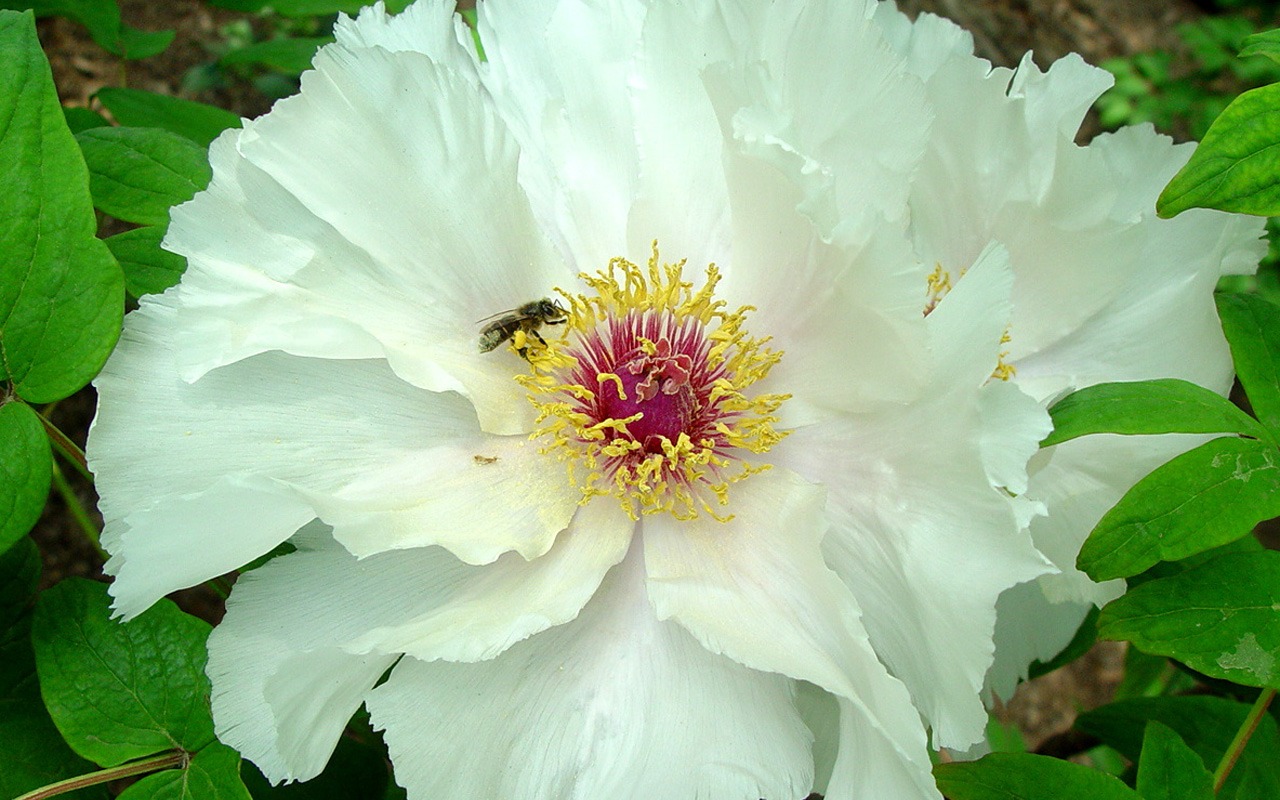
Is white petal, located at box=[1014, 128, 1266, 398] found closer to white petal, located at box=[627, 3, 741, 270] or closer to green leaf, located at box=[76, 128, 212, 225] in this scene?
white petal, located at box=[627, 3, 741, 270]

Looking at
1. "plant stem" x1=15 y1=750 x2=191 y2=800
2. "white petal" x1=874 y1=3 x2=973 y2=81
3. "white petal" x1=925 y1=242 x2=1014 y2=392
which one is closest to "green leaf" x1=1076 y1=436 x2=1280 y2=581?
"white petal" x1=925 y1=242 x2=1014 y2=392

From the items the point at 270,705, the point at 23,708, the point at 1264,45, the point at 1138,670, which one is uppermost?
the point at 1264,45

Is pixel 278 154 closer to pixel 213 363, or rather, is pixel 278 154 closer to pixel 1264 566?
pixel 213 363

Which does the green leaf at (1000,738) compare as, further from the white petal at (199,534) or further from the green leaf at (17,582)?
the green leaf at (17,582)

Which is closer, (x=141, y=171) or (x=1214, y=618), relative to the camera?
(x=1214, y=618)

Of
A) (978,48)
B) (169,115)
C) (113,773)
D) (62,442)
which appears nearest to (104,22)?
(169,115)

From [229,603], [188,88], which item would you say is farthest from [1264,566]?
[188,88]

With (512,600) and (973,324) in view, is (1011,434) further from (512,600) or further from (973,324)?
(512,600)
